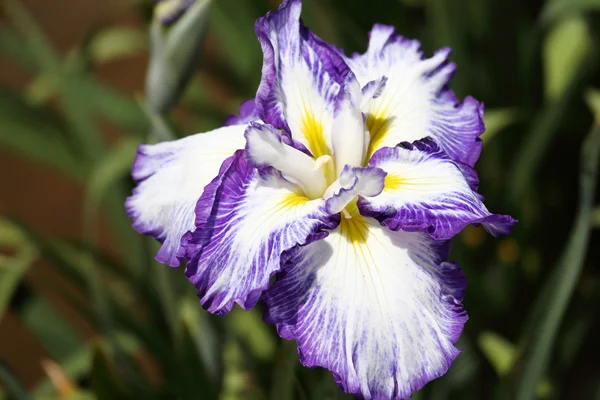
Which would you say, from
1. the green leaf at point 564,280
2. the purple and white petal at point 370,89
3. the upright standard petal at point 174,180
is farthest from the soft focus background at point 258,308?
the purple and white petal at point 370,89

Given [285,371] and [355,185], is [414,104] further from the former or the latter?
[285,371]

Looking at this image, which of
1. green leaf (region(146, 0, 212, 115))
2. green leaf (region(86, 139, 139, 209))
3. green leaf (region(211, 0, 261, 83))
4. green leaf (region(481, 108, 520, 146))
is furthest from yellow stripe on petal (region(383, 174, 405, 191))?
green leaf (region(211, 0, 261, 83))

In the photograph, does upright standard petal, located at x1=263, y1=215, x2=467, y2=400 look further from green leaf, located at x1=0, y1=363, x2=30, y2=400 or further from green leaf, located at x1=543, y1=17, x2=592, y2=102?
green leaf, located at x1=543, y1=17, x2=592, y2=102

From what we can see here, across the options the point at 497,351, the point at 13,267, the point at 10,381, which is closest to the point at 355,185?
the point at 10,381

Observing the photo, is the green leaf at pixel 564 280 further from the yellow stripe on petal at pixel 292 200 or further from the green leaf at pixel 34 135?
the green leaf at pixel 34 135

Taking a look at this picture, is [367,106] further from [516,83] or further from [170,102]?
[516,83]

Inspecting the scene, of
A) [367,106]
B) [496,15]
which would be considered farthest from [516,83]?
[367,106]

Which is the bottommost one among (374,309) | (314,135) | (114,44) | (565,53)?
(374,309)
